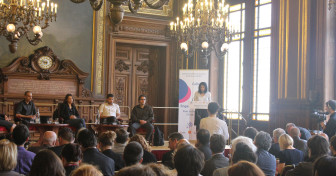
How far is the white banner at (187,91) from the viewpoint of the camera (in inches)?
408

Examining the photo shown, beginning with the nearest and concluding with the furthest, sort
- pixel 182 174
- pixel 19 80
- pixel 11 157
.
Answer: pixel 182 174, pixel 11 157, pixel 19 80

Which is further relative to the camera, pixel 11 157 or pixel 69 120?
pixel 69 120

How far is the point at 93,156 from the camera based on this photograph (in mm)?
3945

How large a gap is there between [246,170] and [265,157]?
2.33 meters

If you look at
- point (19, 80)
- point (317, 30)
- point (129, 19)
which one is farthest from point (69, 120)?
point (317, 30)

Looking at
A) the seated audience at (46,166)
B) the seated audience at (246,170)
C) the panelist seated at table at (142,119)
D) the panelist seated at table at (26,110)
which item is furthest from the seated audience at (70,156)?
the panelist seated at table at (142,119)

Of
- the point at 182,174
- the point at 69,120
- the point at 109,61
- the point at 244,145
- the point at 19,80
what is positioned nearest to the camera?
the point at 182,174

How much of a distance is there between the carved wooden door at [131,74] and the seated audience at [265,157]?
22.9ft

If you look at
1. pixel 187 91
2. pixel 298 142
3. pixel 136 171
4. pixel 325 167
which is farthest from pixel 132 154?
pixel 187 91

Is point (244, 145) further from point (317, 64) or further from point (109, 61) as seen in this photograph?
point (109, 61)

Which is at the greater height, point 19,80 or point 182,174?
point 19,80

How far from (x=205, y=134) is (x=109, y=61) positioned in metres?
6.51

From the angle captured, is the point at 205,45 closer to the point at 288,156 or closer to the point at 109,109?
the point at 109,109

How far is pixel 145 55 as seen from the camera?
1177 centimetres
